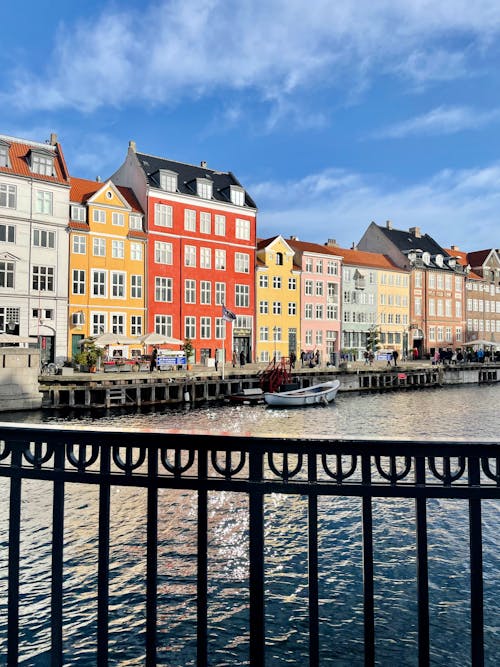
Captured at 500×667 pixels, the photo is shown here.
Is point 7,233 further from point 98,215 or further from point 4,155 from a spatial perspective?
point 98,215

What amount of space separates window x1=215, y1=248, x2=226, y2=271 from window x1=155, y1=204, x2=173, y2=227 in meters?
5.65

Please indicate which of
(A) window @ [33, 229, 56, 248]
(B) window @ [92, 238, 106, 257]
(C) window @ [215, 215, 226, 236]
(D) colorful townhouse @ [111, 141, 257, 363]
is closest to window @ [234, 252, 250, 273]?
(D) colorful townhouse @ [111, 141, 257, 363]

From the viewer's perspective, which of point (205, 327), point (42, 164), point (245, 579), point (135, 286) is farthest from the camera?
point (205, 327)

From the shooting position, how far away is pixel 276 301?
56781 millimetres

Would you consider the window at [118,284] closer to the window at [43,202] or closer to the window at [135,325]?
the window at [135,325]

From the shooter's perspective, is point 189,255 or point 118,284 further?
point 189,255

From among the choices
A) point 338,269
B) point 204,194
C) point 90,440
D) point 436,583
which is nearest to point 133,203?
point 204,194

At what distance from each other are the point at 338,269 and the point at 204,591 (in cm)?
6158

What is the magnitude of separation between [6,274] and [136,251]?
11.3 meters

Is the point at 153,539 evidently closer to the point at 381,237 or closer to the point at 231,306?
the point at 231,306

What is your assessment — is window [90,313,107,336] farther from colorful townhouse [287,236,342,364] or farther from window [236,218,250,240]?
colorful townhouse [287,236,342,364]

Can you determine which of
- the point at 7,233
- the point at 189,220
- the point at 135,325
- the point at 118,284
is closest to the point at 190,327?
the point at 135,325

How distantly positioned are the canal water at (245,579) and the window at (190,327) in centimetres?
3443

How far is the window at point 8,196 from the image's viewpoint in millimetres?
38969
